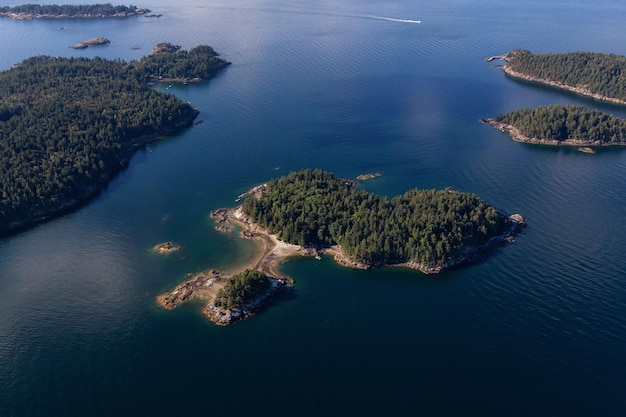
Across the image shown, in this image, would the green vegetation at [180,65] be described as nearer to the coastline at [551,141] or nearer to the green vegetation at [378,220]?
the green vegetation at [378,220]

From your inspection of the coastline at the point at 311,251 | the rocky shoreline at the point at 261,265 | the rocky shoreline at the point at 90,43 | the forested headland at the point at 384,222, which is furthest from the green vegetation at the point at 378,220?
the rocky shoreline at the point at 90,43

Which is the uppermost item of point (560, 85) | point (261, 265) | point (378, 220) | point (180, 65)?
point (560, 85)

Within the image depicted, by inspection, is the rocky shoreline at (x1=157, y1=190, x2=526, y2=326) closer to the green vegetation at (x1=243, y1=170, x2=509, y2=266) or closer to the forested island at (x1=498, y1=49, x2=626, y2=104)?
the green vegetation at (x1=243, y1=170, x2=509, y2=266)

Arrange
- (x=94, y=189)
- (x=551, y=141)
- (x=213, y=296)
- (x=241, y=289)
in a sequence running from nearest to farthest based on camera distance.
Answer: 1. (x=241, y=289)
2. (x=213, y=296)
3. (x=94, y=189)
4. (x=551, y=141)

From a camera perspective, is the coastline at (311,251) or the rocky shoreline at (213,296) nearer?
the rocky shoreline at (213,296)

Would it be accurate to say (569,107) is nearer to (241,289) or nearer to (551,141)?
(551,141)

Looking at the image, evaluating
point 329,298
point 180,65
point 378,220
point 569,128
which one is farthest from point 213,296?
point 180,65

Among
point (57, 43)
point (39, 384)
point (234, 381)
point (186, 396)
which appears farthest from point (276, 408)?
point (57, 43)

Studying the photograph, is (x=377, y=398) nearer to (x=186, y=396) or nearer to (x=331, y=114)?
(x=186, y=396)
